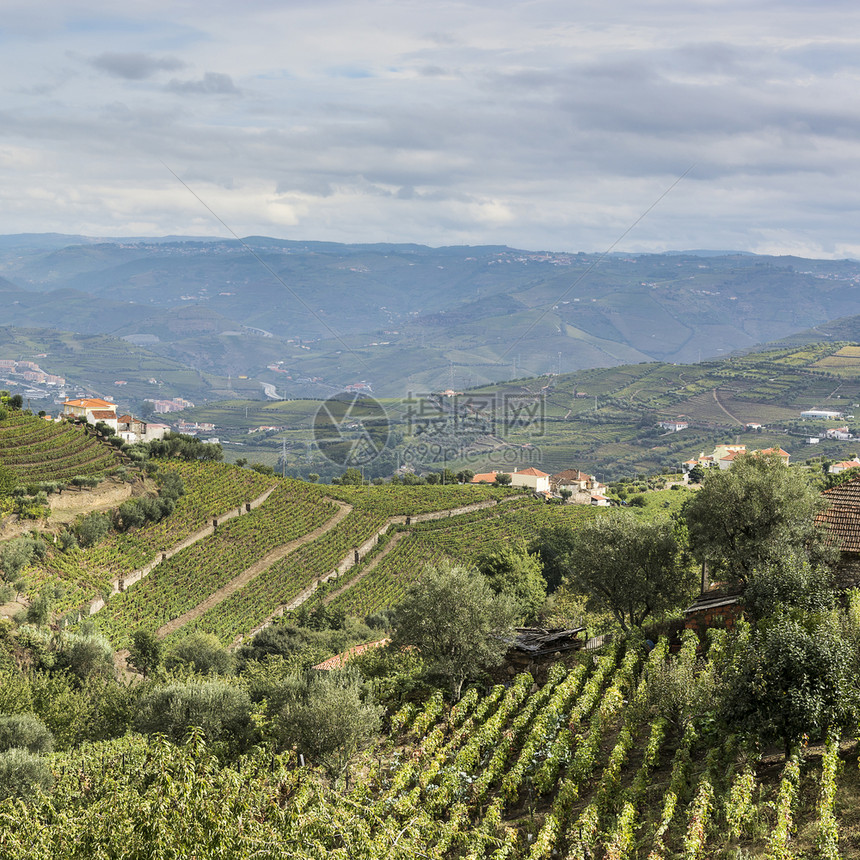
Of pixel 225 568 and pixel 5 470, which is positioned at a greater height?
pixel 5 470

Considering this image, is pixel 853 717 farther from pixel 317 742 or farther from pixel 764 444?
pixel 764 444

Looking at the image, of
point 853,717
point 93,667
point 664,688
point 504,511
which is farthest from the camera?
point 504,511

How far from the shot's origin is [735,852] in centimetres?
1342

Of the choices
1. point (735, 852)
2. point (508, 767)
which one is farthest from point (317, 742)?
point (735, 852)

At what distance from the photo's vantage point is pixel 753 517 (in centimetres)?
2706

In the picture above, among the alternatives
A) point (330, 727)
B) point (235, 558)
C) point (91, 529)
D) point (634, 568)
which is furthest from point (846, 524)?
Answer: point (91, 529)

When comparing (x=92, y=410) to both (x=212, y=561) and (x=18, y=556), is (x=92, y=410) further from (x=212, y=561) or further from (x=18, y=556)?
A: (x=18, y=556)

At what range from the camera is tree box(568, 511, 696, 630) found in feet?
96.8

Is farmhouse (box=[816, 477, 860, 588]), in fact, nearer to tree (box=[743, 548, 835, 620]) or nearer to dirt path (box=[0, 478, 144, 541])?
tree (box=[743, 548, 835, 620])

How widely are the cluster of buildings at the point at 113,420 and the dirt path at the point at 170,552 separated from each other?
19.3 meters

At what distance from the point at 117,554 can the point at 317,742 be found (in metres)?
37.3

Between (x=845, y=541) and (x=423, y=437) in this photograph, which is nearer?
(x=845, y=541)

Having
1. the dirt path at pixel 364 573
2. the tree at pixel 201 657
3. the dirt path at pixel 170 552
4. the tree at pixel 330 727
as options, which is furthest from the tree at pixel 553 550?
the tree at pixel 330 727

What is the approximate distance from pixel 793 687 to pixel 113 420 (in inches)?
3680
